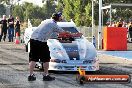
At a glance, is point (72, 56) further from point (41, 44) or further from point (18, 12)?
point (18, 12)

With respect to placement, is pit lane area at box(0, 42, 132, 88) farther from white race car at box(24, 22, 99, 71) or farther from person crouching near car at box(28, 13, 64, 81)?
person crouching near car at box(28, 13, 64, 81)

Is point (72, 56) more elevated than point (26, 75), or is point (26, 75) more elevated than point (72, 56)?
point (72, 56)

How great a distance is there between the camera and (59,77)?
1270cm

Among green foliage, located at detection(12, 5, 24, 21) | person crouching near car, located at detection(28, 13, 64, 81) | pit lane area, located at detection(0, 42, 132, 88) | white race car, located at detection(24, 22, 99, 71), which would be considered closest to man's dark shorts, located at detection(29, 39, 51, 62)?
person crouching near car, located at detection(28, 13, 64, 81)

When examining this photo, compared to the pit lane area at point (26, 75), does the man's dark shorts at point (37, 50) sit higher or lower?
higher

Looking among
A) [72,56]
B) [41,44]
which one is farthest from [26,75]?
[72,56]

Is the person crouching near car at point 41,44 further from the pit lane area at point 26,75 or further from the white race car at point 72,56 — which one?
the white race car at point 72,56

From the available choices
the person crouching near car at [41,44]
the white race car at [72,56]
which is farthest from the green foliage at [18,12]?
the person crouching near car at [41,44]

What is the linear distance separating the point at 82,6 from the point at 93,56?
46.4m

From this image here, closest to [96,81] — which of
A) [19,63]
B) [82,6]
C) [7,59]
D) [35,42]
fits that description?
[35,42]

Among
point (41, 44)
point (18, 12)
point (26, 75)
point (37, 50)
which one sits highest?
point (18, 12)

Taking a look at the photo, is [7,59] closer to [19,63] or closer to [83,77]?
[19,63]

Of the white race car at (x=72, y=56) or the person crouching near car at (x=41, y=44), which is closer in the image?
the person crouching near car at (x=41, y=44)

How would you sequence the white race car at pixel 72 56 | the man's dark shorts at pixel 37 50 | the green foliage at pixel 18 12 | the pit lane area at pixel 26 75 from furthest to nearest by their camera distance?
1. the green foliage at pixel 18 12
2. the white race car at pixel 72 56
3. the man's dark shorts at pixel 37 50
4. the pit lane area at pixel 26 75
